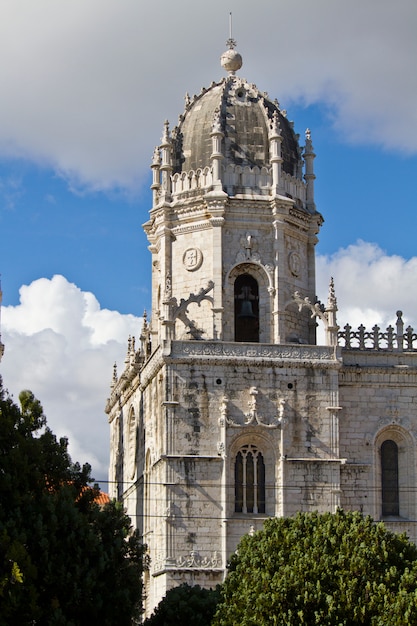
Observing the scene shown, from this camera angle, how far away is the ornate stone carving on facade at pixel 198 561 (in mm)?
48969

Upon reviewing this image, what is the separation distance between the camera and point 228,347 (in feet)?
167

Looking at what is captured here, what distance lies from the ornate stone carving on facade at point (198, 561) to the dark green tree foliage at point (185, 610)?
635cm

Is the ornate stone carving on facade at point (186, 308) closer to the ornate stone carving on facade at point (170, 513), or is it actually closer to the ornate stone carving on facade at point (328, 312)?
the ornate stone carving on facade at point (328, 312)

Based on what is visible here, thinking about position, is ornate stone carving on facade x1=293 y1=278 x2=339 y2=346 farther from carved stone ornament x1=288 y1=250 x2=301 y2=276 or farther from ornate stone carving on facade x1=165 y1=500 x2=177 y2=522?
ornate stone carving on facade x1=165 y1=500 x2=177 y2=522

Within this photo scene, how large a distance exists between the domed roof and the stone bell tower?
0.19 ft

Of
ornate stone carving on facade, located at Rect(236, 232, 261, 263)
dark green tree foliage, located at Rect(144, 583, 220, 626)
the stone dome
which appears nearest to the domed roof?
the stone dome

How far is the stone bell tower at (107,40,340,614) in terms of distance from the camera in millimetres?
49656

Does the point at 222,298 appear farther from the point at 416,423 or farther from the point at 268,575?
the point at 268,575

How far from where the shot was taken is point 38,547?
38969mm

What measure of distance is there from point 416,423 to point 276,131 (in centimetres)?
1274

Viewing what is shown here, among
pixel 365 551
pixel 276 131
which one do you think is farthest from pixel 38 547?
pixel 276 131

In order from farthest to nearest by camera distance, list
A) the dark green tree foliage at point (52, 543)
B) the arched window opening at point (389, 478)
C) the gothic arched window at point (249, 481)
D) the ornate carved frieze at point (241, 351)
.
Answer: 1. the arched window opening at point (389, 478)
2. the ornate carved frieze at point (241, 351)
3. the gothic arched window at point (249, 481)
4. the dark green tree foliage at point (52, 543)

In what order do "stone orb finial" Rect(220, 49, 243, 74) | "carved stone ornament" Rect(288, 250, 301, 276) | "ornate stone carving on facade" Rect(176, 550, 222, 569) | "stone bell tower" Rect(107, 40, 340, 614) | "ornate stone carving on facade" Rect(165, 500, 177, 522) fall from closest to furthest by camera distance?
"ornate stone carving on facade" Rect(176, 550, 222, 569)
"ornate stone carving on facade" Rect(165, 500, 177, 522)
"stone bell tower" Rect(107, 40, 340, 614)
"carved stone ornament" Rect(288, 250, 301, 276)
"stone orb finial" Rect(220, 49, 243, 74)

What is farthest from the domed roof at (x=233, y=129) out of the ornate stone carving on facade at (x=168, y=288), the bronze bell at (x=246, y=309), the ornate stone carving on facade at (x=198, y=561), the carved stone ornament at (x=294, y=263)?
the ornate stone carving on facade at (x=198, y=561)
